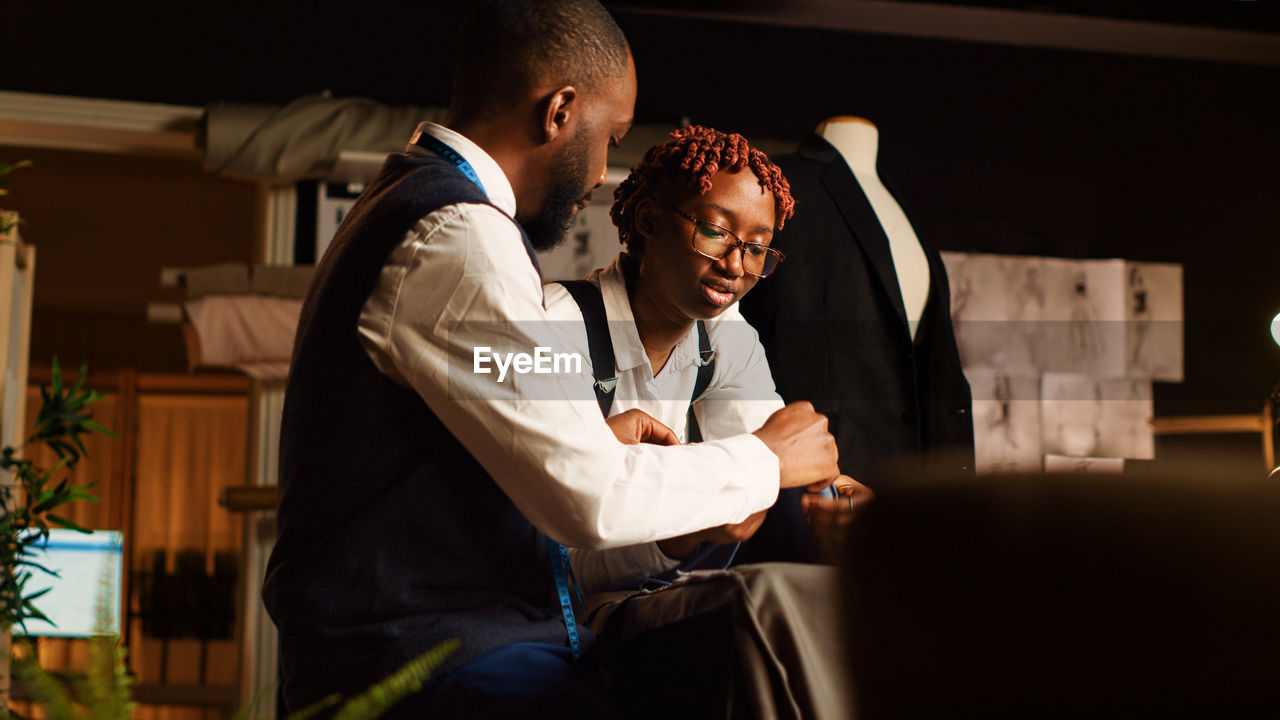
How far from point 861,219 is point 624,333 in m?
0.77

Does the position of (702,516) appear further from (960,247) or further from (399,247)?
(960,247)

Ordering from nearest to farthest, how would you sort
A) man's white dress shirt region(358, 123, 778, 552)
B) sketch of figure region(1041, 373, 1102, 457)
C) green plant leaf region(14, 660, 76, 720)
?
green plant leaf region(14, 660, 76, 720) < man's white dress shirt region(358, 123, 778, 552) < sketch of figure region(1041, 373, 1102, 457)

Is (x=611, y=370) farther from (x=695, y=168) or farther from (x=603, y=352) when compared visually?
(x=695, y=168)

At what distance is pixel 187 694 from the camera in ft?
13.4

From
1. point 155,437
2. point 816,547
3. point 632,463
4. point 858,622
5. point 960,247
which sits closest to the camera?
point 858,622

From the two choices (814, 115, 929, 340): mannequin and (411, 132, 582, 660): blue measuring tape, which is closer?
(411, 132, 582, 660): blue measuring tape

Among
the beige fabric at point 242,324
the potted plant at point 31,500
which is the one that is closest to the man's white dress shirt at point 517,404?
the potted plant at point 31,500

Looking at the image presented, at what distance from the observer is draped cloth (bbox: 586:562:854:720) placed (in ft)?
2.61

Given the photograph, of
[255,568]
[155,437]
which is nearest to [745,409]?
[255,568]

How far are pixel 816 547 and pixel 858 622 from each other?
1.81ft

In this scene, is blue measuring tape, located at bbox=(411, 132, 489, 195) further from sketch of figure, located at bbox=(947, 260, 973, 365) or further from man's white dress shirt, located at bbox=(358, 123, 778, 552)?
sketch of figure, located at bbox=(947, 260, 973, 365)

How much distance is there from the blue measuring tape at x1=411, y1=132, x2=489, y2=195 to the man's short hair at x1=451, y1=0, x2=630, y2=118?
0.06 metres

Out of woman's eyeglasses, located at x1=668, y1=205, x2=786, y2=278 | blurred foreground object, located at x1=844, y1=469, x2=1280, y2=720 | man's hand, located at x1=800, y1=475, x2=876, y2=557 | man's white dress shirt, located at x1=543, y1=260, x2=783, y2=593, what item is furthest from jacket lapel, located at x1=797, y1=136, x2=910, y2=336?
blurred foreground object, located at x1=844, y1=469, x2=1280, y2=720

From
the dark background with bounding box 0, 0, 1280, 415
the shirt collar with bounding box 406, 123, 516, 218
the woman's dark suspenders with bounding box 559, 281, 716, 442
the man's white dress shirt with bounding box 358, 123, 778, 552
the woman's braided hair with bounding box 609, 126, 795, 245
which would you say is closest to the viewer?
the man's white dress shirt with bounding box 358, 123, 778, 552
